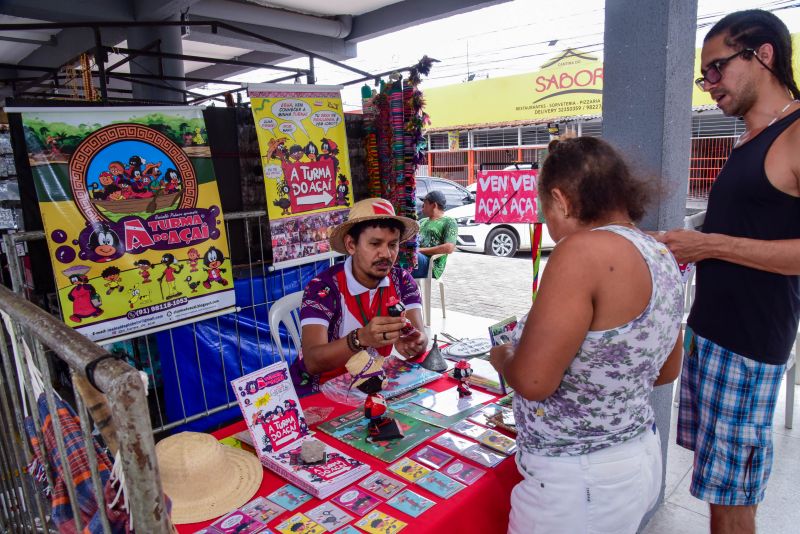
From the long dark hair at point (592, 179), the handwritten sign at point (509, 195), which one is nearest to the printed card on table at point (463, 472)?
the long dark hair at point (592, 179)

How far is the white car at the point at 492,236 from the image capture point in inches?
390

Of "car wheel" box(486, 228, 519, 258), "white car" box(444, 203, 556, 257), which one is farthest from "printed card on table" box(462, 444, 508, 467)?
"car wheel" box(486, 228, 519, 258)

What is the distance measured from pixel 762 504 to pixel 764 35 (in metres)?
2.21

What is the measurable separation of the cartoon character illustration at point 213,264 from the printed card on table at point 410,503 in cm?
223

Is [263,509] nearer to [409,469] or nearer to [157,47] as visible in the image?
[409,469]

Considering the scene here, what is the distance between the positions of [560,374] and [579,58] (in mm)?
13716

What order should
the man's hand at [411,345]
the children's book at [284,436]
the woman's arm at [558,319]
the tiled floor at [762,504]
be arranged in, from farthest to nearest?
1. the tiled floor at [762,504]
2. the man's hand at [411,345]
3. the children's book at [284,436]
4. the woman's arm at [558,319]

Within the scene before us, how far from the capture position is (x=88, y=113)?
270 cm

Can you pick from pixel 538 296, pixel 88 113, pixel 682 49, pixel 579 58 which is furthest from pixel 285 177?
pixel 579 58

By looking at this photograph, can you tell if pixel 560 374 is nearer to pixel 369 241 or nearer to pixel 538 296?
pixel 538 296

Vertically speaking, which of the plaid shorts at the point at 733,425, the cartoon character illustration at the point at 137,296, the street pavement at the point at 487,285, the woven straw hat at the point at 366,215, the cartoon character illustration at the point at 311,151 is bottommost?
the street pavement at the point at 487,285

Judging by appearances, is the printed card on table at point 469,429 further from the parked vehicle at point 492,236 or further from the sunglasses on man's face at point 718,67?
the parked vehicle at point 492,236

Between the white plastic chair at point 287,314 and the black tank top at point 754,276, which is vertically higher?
the black tank top at point 754,276

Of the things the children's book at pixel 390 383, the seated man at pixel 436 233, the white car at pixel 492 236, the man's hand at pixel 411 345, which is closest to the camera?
the children's book at pixel 390 383
